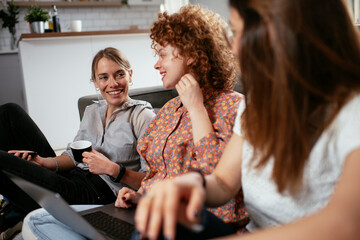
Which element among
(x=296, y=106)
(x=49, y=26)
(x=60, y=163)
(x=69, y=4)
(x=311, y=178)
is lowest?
(x=60, y=163)

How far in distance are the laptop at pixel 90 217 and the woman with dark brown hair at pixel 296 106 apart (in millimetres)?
400

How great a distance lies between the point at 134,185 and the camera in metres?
1.69

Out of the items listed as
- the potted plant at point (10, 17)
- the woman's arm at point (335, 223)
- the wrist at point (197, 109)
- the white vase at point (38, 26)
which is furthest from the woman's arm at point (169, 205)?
the potted plant at point (10, 17)

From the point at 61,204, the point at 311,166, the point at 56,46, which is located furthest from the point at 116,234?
the point at 56,46

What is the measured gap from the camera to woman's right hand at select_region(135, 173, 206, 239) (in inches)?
24.1

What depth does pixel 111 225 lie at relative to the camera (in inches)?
47.0

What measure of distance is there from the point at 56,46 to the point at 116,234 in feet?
11.1

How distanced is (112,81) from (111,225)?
933 mm

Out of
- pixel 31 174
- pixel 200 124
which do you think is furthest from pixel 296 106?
pixel 31 174

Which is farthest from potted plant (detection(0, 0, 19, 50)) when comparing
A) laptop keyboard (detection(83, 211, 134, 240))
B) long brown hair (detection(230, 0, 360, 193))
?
long brown hair (detection(230, 0, 360, 193))

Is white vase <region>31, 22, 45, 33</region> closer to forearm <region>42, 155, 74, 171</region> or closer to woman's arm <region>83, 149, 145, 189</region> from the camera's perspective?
forearm <region>42, 155, 74, 171</region>

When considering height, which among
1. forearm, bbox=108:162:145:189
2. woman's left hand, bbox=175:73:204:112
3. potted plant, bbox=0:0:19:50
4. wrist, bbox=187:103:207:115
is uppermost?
potted plant, bbox=0:0:19:50

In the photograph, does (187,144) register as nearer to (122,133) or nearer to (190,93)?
(190,93)

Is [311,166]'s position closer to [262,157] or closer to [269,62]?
[262,157]
